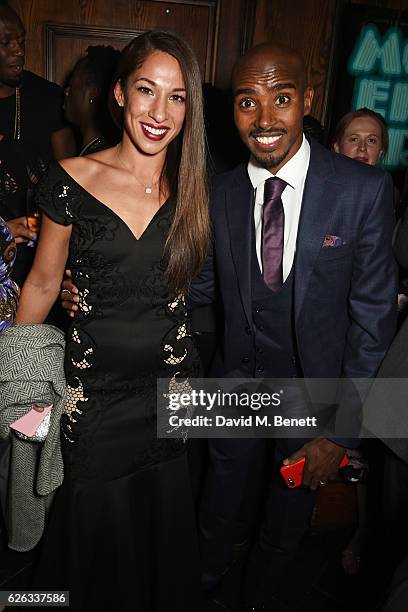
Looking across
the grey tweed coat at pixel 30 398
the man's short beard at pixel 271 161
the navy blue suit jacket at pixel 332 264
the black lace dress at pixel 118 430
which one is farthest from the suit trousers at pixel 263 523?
the man's short beard at pixel 271 161

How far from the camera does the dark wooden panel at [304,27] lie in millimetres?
3777

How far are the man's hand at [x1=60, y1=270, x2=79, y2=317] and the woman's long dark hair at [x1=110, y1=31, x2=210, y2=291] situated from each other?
11.8 inches

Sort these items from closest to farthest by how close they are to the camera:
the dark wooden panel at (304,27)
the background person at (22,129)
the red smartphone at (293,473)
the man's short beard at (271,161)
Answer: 1. the man's short beard at (271,161)
2. the red smartphone at (293,473)
3. the background person at (22,129)
4. the dark wooden panel at (304,27)

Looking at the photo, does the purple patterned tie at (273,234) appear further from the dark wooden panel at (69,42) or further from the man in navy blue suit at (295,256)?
the dark wooden panel at (69,42)

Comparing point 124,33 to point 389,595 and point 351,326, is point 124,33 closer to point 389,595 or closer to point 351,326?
point 351,326

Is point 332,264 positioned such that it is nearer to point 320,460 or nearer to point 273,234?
point 273,234

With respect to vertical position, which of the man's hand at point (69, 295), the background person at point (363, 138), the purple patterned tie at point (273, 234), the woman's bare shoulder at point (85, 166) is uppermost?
the background person at point (363, 138)

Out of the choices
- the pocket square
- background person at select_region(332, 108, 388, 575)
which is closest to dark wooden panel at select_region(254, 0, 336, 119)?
background person at select_region(332, 108, 388, 575)

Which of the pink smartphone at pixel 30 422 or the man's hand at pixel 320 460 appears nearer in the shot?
the pink smartphone at pixel 30 422

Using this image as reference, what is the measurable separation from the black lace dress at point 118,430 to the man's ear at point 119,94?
286mm

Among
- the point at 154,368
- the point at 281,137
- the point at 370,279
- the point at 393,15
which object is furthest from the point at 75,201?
the point at 393,15

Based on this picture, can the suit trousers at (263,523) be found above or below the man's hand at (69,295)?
below

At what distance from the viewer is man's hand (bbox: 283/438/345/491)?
180 cm

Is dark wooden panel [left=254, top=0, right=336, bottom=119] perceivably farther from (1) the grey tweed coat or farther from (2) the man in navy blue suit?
(1) the grey tweed coat
